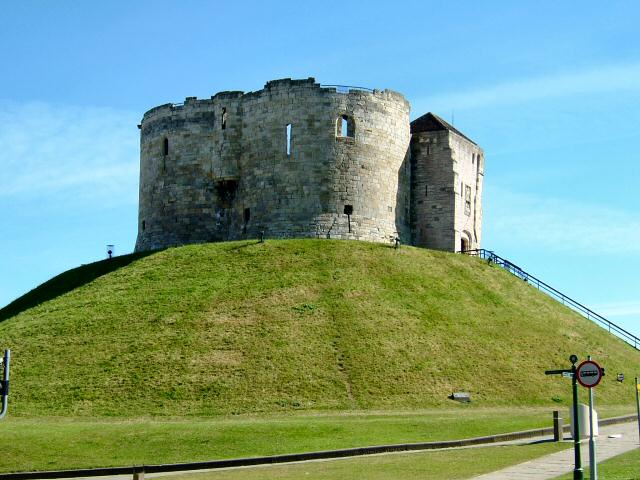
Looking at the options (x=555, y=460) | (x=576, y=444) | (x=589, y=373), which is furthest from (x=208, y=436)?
(x=589, y=373)

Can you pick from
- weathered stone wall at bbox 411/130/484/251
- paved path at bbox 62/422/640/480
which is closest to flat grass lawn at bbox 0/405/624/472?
paved path at bbox 62/422/640/480

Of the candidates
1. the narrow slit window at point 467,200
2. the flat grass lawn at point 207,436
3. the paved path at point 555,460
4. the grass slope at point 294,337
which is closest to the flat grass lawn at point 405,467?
the paved path at point 555,460

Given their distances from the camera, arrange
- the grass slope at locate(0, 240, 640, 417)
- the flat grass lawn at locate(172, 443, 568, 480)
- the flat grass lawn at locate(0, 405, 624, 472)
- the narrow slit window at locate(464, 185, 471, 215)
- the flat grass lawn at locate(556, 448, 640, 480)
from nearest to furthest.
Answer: the flat grass lawn at locate(556, 448, 640, 480) < the flat grass lawn at locate(172, 443, 568, 480) < the flat grass lawn at locate(0, 405, 624, 472) < the grass slope at locate(0, 240, 640, 417) < the narrow slit window at locate(464, 185, 471, 215)

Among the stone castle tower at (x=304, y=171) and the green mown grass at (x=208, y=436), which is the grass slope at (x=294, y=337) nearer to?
the stone castle tower at (x=304, y=171)

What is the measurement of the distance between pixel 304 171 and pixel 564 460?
109 feet

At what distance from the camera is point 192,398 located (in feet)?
128

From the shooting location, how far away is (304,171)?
56.1m

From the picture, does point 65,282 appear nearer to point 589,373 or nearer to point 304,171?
point 304,171

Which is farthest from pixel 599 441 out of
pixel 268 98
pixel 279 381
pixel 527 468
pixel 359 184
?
pixel 268 98

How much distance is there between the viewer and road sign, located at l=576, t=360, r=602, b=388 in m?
20.0

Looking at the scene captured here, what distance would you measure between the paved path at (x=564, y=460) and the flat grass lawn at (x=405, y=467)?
1.74ft

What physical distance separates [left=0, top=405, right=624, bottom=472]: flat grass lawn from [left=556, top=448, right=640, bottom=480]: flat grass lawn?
6894mm

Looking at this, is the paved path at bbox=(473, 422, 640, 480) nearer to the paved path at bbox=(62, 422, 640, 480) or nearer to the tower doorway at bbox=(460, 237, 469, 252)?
the paved path at bbox=(62, 422, 640, 480)

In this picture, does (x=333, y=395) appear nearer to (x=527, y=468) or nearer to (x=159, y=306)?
(x=159, y=306)
